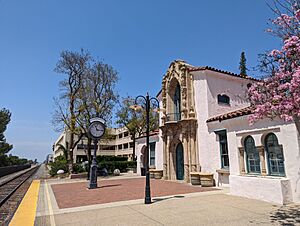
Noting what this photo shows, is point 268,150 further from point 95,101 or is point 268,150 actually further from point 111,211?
point 95,101

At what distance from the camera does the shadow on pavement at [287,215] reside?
591 centimetres

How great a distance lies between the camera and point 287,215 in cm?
661

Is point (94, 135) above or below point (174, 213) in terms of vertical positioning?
above

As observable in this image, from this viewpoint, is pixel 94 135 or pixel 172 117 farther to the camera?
pixel 172 117

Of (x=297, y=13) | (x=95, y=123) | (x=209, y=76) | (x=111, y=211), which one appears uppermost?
(x=209, y=76)

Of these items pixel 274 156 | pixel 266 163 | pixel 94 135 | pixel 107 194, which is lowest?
pixel 107 194

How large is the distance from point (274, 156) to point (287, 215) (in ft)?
11.8

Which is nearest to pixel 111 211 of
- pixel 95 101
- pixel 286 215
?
pixel 286 215

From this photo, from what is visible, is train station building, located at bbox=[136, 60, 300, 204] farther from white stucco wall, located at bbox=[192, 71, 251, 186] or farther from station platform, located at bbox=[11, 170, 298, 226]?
station platform, located at bbox=[11, 170, 298, 226]

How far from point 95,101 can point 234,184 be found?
55.5 ft

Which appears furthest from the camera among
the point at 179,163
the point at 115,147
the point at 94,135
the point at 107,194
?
the point at 115,147

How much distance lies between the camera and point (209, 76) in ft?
52.0

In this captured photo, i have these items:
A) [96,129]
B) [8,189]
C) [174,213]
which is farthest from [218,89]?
[8,189]

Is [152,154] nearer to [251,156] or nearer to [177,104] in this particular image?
[177,104]
